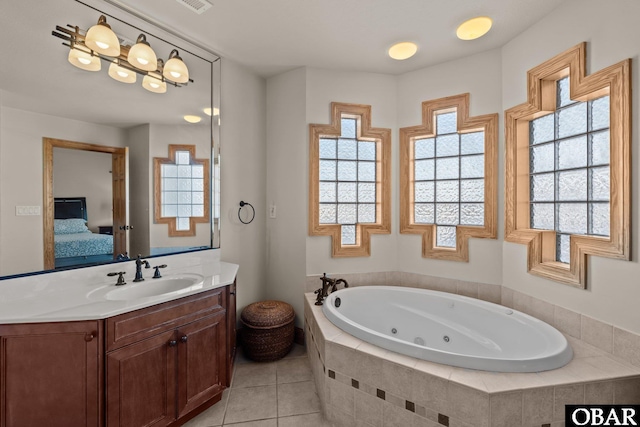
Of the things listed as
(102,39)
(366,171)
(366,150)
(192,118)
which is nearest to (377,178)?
(366,171)

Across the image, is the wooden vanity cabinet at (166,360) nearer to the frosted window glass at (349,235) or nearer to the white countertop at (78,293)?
the white countertop at (78,293)

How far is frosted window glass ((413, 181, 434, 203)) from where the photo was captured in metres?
2.75

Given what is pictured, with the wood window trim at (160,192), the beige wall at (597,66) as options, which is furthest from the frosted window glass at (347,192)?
the beige wall at (597,66)

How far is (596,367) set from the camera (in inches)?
55.7

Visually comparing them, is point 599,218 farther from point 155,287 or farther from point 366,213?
point 155,287

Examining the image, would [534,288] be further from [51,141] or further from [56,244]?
[51,141]

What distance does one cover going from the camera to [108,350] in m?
1.31

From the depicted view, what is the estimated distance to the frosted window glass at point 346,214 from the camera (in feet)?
9.20

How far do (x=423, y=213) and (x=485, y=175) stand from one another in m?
0.63

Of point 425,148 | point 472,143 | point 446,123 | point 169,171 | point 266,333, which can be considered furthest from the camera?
point 425,148

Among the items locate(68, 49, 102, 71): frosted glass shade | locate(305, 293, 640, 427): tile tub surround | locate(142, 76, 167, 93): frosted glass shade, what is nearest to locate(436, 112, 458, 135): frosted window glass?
locate(305, 293, 640, 427): tile tub surround

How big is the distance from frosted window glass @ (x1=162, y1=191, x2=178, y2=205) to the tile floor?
1.48 meters

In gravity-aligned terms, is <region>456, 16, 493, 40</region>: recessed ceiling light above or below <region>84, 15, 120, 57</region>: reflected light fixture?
above

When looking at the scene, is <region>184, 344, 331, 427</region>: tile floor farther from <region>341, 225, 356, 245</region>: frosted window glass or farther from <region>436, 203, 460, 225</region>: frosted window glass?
<region>436, 203, 460, 225</region>: frosted window glass
